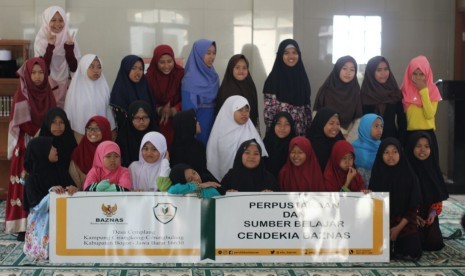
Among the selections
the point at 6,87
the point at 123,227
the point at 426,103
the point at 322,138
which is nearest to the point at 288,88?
the point at 322,138

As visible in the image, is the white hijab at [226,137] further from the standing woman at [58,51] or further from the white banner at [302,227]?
the standing woman at [58,51]

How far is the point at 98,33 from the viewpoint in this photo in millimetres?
7590

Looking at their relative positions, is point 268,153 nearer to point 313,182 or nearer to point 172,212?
point 313,182

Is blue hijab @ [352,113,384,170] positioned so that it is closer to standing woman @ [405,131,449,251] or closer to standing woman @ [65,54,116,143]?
standing woman @ [405,131,449,251]

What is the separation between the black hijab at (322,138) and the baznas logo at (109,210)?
1585 millimetres

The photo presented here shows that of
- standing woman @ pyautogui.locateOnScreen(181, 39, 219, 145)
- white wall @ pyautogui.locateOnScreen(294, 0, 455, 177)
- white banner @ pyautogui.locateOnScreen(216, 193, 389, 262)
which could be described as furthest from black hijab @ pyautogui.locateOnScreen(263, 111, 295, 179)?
white wall @ pyautogui.locateOnScreen(294, 0, 455, 177)

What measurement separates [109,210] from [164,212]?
0.35 meters

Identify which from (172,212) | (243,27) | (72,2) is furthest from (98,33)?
(172,212)

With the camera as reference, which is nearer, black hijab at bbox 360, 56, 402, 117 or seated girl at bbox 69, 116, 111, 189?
seated girl at bbox 69, 116, 111, 189

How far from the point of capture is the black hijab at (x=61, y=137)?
5.64 meters

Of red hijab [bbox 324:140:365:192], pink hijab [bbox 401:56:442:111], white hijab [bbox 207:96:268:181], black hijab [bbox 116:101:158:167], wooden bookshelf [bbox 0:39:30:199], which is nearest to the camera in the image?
red hijab [bbox 324:140:365:192]

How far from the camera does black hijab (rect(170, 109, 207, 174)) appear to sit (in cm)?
575

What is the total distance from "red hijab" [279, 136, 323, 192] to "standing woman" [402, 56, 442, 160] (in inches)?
46.3

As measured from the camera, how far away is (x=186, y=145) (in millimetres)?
5797
